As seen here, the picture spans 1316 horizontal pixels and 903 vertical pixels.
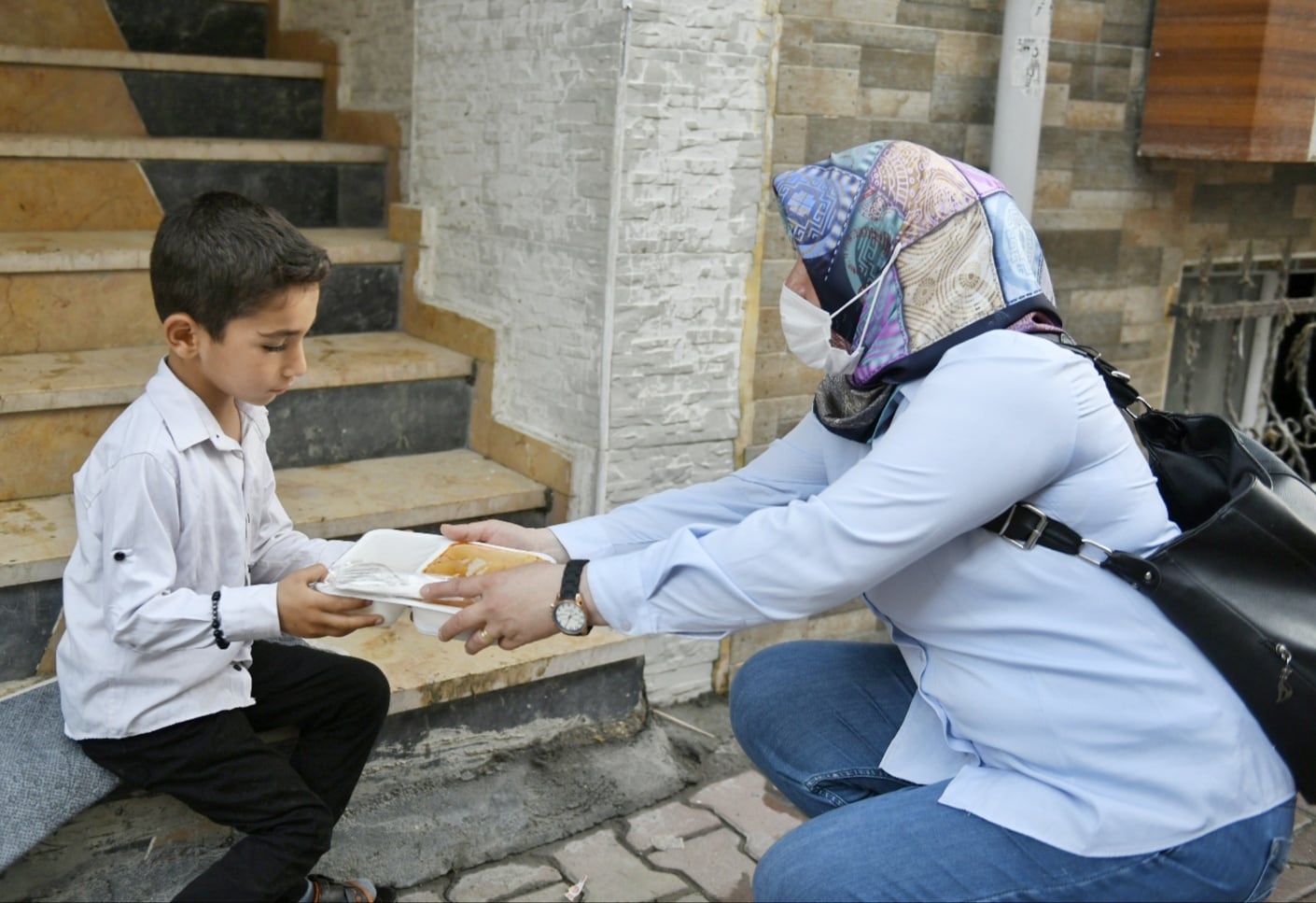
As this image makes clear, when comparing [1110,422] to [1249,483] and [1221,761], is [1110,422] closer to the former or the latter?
[1249,483]

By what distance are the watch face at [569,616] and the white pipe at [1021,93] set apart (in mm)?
2320

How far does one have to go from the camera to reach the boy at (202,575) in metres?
2.24

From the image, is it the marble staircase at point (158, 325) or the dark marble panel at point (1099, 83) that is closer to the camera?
the marble staircase at point (158, 325)

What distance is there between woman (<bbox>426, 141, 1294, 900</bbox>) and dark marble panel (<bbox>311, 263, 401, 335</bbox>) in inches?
84.0

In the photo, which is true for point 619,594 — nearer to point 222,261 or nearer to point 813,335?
point 813,335

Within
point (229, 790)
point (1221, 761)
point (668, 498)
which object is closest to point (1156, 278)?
point (668, 498)

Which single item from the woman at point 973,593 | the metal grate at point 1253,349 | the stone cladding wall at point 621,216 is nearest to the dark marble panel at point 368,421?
the stone cladding wall at point 621,216

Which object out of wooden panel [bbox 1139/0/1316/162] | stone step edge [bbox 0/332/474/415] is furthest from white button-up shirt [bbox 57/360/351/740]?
wooden panel [bbox 1139/0/1316/162]

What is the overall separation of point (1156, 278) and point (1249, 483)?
299 cm

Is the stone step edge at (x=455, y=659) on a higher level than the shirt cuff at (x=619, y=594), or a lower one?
lower

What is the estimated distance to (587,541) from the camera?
8.34ft

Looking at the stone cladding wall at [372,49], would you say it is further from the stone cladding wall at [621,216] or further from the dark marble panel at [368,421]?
the dark marble panel at [368,421]

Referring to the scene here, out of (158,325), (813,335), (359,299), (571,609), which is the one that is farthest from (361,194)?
(571,609)

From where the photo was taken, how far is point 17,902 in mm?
2586
